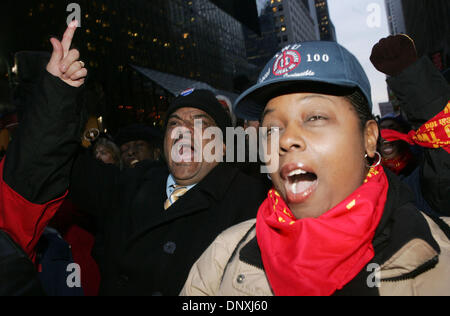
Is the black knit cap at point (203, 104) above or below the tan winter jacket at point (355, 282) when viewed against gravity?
above

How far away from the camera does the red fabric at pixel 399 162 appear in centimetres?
414

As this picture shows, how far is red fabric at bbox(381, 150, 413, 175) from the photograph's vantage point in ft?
13.6

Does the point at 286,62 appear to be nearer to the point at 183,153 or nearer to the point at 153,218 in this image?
the point at 183,153

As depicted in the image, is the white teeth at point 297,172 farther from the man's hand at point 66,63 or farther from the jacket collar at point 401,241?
the man's hand at point 66,63

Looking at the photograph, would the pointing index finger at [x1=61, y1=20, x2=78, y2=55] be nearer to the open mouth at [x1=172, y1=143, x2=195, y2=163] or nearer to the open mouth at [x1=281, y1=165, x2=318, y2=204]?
the open mouth at [x1=172, y1=143, x2=195, y2=163]

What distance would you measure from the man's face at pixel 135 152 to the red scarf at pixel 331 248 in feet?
13.2

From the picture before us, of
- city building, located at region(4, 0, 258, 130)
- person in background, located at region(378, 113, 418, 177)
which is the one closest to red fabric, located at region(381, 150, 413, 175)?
person in background, located at region(378, 113, 418, 177)

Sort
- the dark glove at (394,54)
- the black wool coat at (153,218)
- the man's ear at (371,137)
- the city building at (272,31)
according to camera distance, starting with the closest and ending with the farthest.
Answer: the man's ear at (371,137), the dark glove at (394,54), the black wool coat at (153,218), the city building at (272,31)

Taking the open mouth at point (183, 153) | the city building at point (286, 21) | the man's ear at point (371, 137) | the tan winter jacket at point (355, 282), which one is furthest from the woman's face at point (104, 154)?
the city building at point (286, 21)

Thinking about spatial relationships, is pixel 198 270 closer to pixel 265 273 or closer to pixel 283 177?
pixel 265 273

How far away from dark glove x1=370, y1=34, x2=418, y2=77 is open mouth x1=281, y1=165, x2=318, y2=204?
42.1 inches

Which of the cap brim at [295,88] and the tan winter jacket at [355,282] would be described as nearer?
the tan winter jacket at [355,282]

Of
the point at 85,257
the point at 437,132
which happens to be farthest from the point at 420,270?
the point at 85,257

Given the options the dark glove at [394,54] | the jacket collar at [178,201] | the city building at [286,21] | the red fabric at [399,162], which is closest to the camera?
the dark glove at [394,54]
